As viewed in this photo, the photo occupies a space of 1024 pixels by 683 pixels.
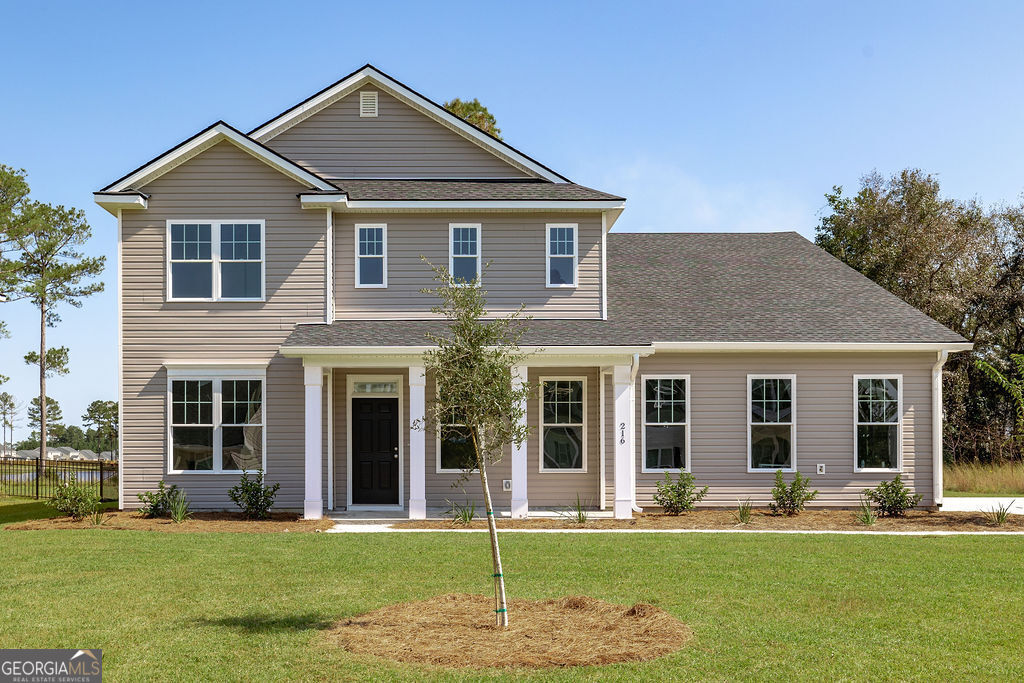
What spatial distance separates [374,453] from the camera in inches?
725

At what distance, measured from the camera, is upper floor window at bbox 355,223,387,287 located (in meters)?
18.3

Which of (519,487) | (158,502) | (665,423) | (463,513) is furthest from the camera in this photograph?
(665,423)

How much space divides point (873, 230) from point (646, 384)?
20.5 m

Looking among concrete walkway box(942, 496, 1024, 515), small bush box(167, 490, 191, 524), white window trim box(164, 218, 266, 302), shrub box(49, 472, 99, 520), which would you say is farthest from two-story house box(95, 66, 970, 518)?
concrete walkway box(942, 496, 1024, 515)

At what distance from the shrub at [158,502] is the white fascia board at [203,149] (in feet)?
19.6

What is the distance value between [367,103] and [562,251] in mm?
5502

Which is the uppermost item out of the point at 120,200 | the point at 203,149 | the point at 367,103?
the point at 367,103

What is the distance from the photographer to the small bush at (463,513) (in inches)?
628

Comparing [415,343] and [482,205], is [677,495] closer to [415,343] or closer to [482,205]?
[415,343]

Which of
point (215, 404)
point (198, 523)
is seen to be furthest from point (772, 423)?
point (198, 523)

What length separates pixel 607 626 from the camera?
339 inches

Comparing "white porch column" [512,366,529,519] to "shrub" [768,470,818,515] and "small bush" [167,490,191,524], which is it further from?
"small bush" [167,490,191,524]

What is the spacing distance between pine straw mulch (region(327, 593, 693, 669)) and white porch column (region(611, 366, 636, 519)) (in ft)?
23.1

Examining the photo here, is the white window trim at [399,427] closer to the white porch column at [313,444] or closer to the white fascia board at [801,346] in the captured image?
the white porch column at [313,444]
